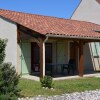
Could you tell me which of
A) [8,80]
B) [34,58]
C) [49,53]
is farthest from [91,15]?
[8,80]

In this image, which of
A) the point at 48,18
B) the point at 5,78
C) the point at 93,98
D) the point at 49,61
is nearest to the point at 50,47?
the point at 49,61

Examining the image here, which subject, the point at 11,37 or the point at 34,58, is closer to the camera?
the point at 11,37

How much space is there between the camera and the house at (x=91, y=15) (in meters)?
25.3

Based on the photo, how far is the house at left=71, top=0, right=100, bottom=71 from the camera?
2534cm

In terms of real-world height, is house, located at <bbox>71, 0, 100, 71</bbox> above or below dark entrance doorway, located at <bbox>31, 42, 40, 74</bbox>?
above

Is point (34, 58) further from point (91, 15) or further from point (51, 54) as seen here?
point (91, 15)

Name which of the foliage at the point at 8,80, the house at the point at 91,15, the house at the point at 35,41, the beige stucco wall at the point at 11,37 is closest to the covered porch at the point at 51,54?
the house at the point at 35,41

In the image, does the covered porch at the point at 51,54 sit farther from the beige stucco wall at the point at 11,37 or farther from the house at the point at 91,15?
the house at the point at 91,15

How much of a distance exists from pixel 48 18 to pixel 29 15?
1.56 metres

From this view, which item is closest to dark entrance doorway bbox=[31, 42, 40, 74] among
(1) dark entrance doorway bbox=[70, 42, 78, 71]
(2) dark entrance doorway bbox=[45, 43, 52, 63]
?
(2) dark entrance doorway bbox=[45, 43, 52, 63]

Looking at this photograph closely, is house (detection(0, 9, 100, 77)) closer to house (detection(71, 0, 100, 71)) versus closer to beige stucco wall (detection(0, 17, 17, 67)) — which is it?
beige stucco wall (detection(0, 17, 17, 67))

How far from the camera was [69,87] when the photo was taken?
568 inches

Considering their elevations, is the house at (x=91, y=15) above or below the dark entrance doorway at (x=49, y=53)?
above

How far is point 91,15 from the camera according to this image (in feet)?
94.6
